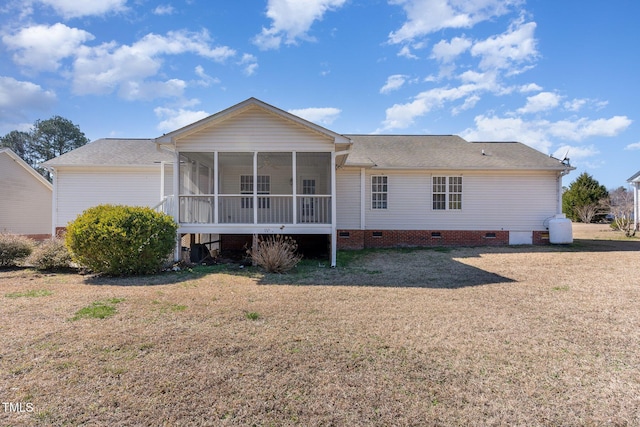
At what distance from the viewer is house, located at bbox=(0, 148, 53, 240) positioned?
16797 mm

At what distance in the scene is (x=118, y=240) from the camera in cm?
797

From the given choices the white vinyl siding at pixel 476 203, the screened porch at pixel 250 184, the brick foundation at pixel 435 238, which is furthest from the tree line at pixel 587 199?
the screened porch at pixel 250 184

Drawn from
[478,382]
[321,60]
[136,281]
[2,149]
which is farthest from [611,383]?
[2,149]

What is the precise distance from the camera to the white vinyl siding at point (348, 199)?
14.0 m

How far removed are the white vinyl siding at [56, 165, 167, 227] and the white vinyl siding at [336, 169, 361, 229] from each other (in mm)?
8136

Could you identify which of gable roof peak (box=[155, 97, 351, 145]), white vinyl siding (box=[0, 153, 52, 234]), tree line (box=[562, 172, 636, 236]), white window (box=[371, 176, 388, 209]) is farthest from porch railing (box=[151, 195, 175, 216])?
tree line (box=[562, 172, 636, 236])

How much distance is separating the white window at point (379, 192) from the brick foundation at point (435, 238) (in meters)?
A: 1.21

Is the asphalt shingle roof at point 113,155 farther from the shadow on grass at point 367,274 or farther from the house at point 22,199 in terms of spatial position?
the shadow on grass at point 367,274

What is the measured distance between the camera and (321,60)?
14414mm

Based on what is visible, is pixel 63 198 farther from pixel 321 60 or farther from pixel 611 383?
pixel 611 383

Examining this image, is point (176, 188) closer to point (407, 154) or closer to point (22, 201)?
point (407, 154)

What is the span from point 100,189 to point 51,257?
251 inches

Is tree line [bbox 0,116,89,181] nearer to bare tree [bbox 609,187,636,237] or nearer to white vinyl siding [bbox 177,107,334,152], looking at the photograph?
white vinyl siding [bbox 177,107,334,152]

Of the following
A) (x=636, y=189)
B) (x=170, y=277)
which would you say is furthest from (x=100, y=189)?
(x=636, y=189)
